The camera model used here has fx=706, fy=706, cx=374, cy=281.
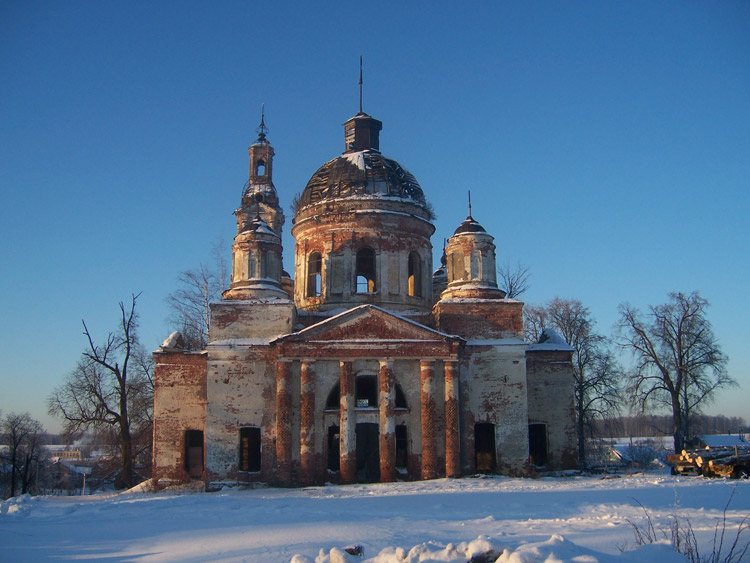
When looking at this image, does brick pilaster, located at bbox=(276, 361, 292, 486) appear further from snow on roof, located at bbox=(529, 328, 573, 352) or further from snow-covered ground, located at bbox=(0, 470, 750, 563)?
snow on roof, located at bbox=(529, 328, 573, 352)

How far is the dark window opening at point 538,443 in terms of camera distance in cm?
2362

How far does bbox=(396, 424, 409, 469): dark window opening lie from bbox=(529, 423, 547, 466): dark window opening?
15.9 ft

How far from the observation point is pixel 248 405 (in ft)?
71.0

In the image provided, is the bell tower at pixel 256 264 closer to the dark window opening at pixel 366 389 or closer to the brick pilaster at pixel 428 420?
the dark window opening at pixel 366 389

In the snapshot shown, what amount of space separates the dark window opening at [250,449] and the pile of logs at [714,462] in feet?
42.7

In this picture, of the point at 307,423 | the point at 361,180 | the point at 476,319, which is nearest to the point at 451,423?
the point at 476,319

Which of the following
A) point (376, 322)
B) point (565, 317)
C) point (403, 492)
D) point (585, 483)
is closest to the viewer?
point (403, 492)

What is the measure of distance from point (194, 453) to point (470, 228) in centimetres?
1174

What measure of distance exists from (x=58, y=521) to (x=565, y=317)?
2838 centimetres

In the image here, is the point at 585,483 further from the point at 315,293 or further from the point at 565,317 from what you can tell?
the point at 565,317

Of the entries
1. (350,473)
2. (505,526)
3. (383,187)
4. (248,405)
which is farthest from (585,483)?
(383,187)

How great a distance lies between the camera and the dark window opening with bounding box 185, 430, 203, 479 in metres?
22.7

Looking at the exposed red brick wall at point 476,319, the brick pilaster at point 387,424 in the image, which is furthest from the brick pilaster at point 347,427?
the exposed red brick wall at point 476,319

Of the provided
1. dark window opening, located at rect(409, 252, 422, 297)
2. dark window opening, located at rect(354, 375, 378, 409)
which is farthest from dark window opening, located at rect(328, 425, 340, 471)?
dark window opening, located at rect(409, 252, 422, 297)
